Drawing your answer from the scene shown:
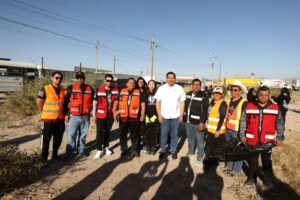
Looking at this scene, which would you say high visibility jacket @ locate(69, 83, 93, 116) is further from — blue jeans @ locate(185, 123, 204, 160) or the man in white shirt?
blue jeans @ locate(185, 123, 204, 160)

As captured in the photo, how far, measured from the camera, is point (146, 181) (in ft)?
12.7

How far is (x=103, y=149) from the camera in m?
5.16

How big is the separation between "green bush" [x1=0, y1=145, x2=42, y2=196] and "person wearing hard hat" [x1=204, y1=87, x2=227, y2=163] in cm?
324

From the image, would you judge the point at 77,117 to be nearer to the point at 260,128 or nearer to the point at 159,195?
the point at 159,195

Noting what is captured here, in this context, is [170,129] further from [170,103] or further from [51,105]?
[51,105]

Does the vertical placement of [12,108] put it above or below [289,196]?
above

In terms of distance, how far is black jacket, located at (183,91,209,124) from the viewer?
4.60 m

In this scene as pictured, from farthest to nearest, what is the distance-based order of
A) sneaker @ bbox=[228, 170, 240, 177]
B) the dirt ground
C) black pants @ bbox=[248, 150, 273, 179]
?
sneaker @ bbox=[228, 170, 240, 177] < black pants @ bbox=[248, 150, 273, 179] < the dirt ground

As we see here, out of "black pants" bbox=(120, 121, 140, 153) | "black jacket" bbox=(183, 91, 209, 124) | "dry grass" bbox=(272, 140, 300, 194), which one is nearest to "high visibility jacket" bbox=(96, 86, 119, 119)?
"black pants" bbox=(120, 121, 140, 153)

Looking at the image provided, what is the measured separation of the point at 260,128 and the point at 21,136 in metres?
6.64

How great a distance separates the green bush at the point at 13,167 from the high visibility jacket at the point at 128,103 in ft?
6.31

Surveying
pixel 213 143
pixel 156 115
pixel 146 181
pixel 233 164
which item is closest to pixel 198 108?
pixel 213 143

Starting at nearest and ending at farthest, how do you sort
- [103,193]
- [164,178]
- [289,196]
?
[103,193] < [289,196] < [164,178]

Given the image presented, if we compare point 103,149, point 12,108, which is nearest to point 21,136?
point 103,149
